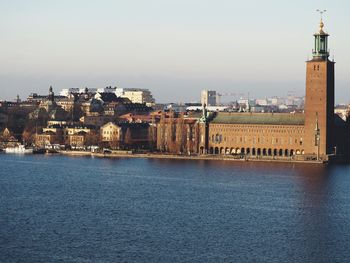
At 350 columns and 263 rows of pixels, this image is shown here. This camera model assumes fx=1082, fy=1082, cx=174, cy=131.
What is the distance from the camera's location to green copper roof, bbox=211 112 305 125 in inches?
2103

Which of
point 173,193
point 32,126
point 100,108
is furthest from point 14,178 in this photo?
point 100,108

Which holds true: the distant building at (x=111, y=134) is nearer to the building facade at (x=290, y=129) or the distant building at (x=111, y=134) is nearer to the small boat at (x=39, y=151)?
the small boat at (x=39, y=151)

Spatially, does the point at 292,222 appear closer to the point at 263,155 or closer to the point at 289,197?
the point at 289,197

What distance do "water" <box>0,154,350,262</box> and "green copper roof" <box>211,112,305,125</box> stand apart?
9236mm

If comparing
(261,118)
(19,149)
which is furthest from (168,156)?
(19,149)

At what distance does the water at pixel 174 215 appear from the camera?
907 inches

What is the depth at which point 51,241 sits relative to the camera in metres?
24.0

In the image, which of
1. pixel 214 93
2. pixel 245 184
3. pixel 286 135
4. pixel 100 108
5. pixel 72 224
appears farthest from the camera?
pixel 214 93

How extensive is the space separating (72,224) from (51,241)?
2485 mm

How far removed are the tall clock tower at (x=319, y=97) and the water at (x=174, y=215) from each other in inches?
260

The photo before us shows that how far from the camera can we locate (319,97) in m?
50.9

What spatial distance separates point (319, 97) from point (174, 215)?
2370cm

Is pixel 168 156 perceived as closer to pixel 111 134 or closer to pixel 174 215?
pixel 111 134

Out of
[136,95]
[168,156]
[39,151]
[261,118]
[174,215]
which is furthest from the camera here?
[136,95]
